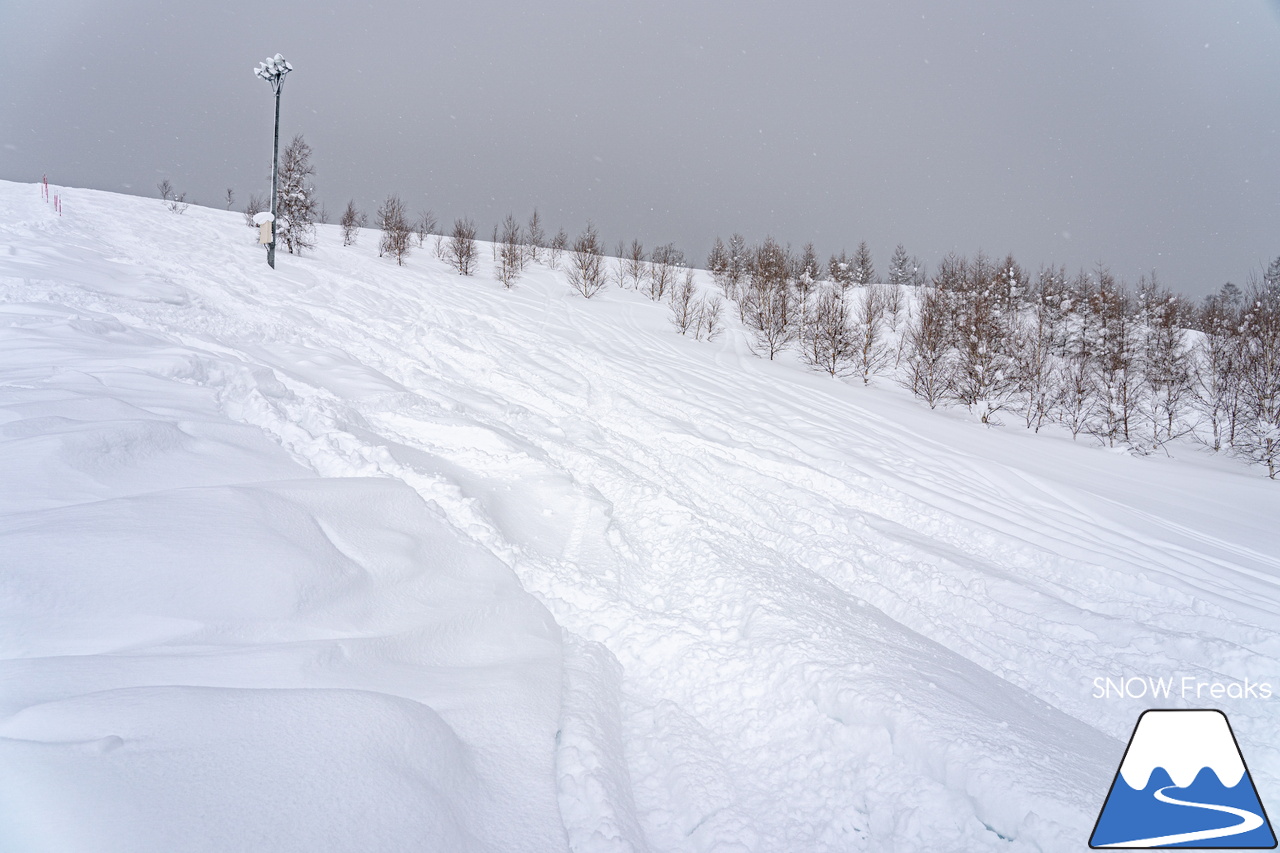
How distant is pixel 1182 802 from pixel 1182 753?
1.39 feet

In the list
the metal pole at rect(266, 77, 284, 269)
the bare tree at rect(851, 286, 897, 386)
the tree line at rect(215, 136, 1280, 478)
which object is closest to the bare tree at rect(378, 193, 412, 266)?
the tree line at rect(215, 136, 1280, 478)

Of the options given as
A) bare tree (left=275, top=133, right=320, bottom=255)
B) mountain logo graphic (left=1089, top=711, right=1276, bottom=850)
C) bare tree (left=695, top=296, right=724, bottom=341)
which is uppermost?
bare tree (left=275, top=133, right=320, bottom=255)

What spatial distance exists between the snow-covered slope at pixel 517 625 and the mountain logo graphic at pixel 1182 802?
0.41ft

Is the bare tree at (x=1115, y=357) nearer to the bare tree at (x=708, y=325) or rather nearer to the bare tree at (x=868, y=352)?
the bare tree at (x=868, y=352)

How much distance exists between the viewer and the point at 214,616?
92.0 inches

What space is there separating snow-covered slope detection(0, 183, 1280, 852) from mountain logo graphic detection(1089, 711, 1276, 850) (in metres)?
0.12

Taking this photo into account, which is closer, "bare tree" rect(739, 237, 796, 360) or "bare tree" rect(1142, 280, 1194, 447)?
"bare tree" rect(1142, 280, 1194, 447)

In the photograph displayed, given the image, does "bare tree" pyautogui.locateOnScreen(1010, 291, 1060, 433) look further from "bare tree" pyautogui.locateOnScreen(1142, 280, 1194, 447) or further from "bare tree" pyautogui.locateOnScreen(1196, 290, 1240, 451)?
"bare tree" pyautogui.locateOnScreen(1196, 290, 1240, 451)

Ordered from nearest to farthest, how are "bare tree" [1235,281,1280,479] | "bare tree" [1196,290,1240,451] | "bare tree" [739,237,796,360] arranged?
"bare tree" [1235,281,1280,479], "bare tree" [1196,290,1240,451], "bare tree" [739,237,796,360]

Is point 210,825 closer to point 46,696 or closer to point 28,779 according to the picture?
point 28,779

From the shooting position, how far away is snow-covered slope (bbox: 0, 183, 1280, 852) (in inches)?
68.2

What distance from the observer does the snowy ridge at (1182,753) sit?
236 centimetres

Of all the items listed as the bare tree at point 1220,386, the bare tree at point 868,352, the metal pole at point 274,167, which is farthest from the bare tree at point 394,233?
the bare tree at point 1220,386

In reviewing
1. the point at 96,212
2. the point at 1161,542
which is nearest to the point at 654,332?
the point at 1161,542
